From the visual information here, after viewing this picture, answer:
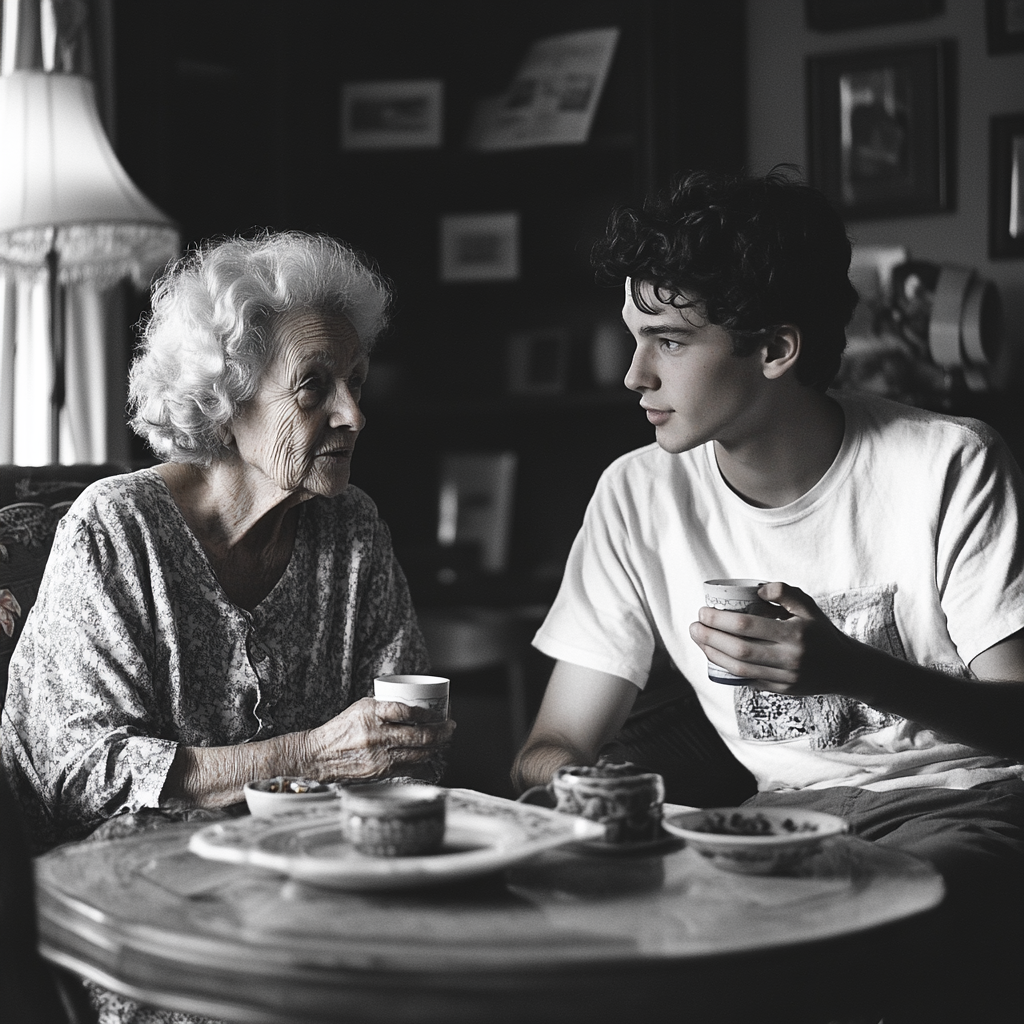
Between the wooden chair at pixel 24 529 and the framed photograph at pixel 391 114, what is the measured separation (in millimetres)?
2022

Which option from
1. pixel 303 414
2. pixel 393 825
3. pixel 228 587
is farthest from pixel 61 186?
pixel 393 825

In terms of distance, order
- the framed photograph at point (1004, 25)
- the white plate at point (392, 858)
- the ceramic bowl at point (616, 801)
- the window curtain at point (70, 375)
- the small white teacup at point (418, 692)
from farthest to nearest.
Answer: the framed photograph at point (1004, 25), the window curtain at point (70, 375), the small white teacup at point (418, 692), the ceramic bowl at point (616, 801), the white plate at point (392, 858)

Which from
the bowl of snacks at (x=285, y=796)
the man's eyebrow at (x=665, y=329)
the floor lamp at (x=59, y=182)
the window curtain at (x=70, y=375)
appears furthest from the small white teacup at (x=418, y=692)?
the window curtain at (x=70, y=375)

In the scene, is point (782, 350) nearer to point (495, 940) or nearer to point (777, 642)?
point (777, 642)

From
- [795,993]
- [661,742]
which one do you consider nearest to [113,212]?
[661,742]

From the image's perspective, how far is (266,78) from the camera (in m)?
3.63

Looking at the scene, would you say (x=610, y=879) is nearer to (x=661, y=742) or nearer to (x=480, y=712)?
(x=661, y=742)

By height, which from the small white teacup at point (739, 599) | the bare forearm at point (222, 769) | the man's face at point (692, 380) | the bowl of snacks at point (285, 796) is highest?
the man's face at point (692, 380)

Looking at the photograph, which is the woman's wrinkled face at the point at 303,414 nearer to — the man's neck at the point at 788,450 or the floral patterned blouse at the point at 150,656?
the floral patterned blouse at the point at 150,656

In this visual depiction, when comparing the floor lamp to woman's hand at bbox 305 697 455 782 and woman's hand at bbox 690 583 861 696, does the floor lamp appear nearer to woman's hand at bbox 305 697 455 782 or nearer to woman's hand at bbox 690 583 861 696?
woman's hand at bbox 305 697 455 782

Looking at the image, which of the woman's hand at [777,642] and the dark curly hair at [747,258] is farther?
the dark curly hair at [747,258]

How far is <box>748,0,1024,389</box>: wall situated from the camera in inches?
129

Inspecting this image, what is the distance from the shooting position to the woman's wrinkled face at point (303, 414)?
1.83 metres

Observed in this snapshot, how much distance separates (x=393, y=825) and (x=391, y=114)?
3.07m
